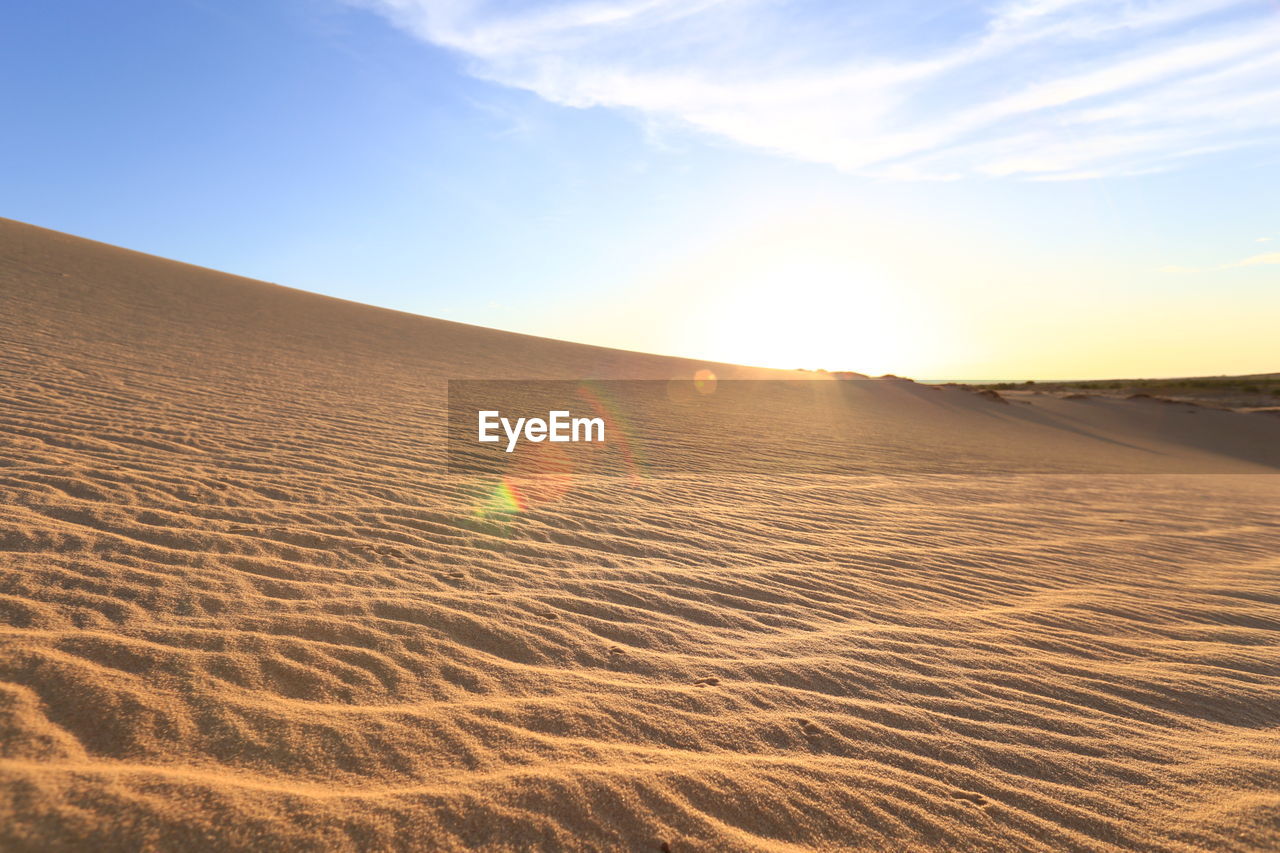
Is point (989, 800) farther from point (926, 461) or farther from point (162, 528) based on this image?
point (926, 461)

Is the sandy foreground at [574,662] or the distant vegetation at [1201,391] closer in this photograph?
the sandy foreground at [574,662]

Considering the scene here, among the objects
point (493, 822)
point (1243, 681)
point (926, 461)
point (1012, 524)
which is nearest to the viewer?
point (493, 822)

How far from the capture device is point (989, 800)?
7.99 feet

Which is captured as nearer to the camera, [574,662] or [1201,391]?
[574,662]

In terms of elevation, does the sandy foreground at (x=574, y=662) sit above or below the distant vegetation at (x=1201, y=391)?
below

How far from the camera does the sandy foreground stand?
2.13m

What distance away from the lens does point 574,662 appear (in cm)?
316

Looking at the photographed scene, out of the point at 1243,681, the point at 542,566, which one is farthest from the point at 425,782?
the point at 1243,681

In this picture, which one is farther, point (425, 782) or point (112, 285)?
point (112, 285)

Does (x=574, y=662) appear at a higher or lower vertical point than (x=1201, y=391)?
lower

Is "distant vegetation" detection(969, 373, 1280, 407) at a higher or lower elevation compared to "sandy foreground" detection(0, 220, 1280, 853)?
higher

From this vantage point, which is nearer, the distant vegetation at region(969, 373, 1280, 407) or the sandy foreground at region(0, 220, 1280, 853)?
the sandy foreground at region(0, 220, 1280, 853)

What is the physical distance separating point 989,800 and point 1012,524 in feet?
18.1

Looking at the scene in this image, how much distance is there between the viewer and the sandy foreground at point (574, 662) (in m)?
2.13
